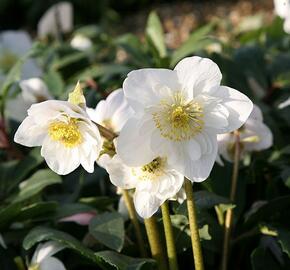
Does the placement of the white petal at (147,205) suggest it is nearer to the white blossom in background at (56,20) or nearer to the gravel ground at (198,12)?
the white blossom in background at (56,20)

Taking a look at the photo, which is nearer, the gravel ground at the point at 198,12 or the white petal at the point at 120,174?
the white petal at the point at 120,174

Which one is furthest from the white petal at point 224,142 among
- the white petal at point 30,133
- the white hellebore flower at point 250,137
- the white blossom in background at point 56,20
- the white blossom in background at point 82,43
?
the white blossom in background at point 56,20

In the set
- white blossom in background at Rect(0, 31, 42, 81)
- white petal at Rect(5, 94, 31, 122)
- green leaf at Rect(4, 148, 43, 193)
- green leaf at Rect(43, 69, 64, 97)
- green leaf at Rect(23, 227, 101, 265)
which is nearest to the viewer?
green leaf at Rect(23, 227, 101, 265)

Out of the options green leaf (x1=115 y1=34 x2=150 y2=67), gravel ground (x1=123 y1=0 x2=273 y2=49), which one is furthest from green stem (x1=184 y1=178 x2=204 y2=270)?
gravel ground (x1=123 y1=0 x2=273 y2=49)

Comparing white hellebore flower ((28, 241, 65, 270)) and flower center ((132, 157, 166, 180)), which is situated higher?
flower center ((132, 157, 166, 180))

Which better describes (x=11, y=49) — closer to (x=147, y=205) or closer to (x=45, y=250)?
(x=45, y=250)

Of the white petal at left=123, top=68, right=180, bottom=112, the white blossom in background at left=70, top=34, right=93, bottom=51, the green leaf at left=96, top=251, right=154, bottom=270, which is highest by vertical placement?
the white petal at left=123, top=68, right=180, bottom=112

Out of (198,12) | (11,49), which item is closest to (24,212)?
(11,49)

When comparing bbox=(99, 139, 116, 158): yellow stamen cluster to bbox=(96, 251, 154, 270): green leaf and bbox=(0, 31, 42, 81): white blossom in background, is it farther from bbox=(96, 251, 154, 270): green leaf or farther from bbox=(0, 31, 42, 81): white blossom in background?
bbox=(0, 31, 42, 81): white blossom in background
